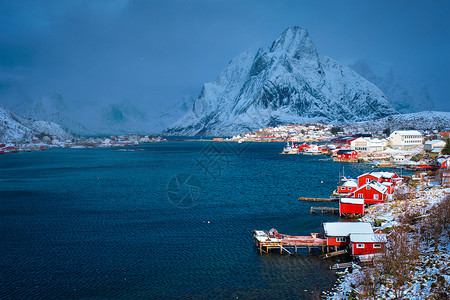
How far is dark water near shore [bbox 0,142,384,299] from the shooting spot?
15102 mm

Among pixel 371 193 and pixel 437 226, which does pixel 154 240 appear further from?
pixel 371 193

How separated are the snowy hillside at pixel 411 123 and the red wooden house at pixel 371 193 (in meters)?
107

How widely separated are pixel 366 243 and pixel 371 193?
1064 cm

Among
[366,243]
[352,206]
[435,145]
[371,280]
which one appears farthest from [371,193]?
[435,145]

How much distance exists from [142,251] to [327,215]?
41.4 ft

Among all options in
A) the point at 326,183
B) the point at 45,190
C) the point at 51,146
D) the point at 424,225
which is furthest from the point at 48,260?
the point at 51,146

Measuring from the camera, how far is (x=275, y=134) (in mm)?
163125

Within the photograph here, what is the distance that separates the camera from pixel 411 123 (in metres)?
133

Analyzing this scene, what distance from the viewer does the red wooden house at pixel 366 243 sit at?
16688 millimetres

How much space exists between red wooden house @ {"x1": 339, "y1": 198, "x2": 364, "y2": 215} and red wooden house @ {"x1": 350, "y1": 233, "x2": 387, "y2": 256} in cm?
676

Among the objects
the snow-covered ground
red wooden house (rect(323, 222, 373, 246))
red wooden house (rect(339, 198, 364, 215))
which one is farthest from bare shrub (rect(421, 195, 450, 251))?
red wooden house (rect(339, 198, 364, 215))

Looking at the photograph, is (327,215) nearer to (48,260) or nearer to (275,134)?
(48,260)

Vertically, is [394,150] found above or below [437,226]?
above

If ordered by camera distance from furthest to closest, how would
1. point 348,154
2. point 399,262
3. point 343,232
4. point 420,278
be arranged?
point 348,154 < point 343,232 < point 399,262 < point 420,278
